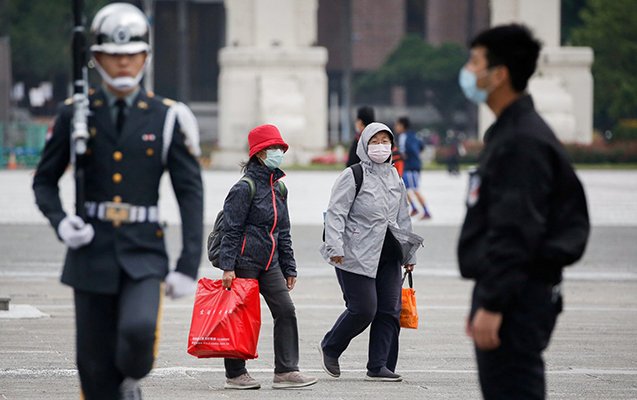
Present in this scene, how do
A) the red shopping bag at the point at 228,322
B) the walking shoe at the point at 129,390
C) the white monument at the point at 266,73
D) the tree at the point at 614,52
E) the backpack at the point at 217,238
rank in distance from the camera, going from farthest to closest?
the tree at the point at 614,52 < the white monument at the point at 266,73 < the backpack at the point at 217,238 < the red shopping bag at the point at 228,322 < the walking shoe at the point at 129,390

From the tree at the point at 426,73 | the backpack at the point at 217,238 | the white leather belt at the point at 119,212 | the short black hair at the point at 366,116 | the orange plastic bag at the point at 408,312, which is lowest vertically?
the tree at the point at 426,73

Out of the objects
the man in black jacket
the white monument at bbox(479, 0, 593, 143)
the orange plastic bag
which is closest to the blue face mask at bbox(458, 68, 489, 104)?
the man in black jacket

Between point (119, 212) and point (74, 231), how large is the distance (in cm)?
21

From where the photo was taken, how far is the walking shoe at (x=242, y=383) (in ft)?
32.2

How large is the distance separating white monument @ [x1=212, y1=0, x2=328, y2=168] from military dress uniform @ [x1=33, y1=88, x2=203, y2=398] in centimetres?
4379

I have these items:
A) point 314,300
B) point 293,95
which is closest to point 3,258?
point 314,300

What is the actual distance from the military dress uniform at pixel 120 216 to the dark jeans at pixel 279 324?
353 cm

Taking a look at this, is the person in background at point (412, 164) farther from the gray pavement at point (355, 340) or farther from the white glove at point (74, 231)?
the white glove at point (74, 231)

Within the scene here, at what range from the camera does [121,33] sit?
244 inches

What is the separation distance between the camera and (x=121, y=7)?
251 inches

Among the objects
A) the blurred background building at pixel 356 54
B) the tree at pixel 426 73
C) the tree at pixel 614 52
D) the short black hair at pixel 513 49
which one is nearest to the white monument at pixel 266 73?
the blurred background building at pixel 356 54

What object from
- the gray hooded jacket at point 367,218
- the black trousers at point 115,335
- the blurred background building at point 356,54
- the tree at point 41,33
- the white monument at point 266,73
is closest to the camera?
the black trousers at point 115,335

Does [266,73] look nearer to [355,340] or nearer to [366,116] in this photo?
[366,116]

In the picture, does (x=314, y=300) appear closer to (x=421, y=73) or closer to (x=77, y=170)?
(x=77, y=170)
